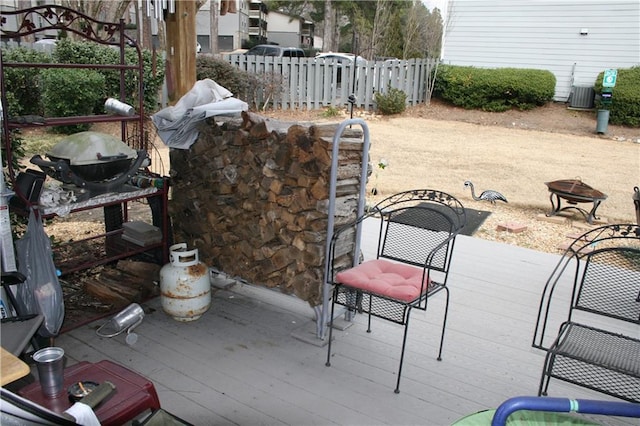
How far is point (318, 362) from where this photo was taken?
2.68 metres

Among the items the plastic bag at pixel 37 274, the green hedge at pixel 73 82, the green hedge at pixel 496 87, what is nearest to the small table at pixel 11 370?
the plastic bag at pixel 37 274

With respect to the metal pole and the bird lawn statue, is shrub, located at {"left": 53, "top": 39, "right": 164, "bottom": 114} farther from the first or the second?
the metal pole

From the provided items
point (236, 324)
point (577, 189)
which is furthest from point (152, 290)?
point (577, 189)

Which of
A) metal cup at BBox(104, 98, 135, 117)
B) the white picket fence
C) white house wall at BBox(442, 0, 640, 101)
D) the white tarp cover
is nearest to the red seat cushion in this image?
the white tarp cover

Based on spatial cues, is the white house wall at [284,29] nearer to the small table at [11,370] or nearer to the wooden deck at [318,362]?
the wooden deck at [318,362]

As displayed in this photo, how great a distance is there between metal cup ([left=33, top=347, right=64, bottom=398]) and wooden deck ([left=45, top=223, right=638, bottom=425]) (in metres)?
0.69

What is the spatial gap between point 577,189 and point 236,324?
14.4 feet

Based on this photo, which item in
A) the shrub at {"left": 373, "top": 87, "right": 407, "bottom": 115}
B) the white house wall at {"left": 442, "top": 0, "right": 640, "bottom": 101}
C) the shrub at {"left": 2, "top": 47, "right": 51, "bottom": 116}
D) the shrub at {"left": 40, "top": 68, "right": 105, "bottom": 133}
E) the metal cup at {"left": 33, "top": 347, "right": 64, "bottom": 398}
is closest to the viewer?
the metal cup at {"left": 33, "top": 347, "right": 64, "bottom": 398}

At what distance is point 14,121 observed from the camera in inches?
104

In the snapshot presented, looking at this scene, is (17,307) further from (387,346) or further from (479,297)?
(479,297)

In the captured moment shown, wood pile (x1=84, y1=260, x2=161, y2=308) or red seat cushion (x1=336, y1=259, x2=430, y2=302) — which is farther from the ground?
red seat cushion (x1=336, y1=259, x2=430, y2=302)

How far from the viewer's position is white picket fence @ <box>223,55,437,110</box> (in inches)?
469

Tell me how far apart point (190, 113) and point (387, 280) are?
1523 mm

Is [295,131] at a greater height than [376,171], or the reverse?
[295,131]
